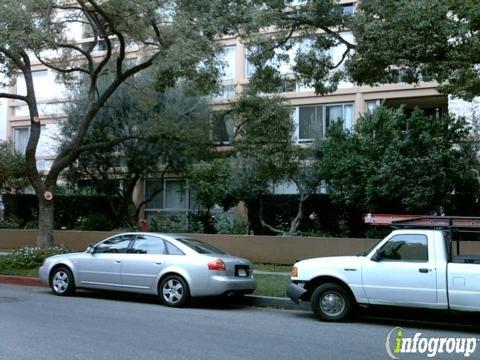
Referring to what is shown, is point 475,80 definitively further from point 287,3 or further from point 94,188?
point 94,188

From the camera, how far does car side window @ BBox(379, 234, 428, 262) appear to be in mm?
9516

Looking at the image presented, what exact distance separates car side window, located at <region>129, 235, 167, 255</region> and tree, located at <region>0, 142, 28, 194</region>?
14251mm

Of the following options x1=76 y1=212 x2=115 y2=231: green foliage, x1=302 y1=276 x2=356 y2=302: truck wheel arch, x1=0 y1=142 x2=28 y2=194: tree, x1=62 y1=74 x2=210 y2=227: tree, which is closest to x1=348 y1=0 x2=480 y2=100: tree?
x1=302 y1=276 x2=356 y2=302: truck wheel arch

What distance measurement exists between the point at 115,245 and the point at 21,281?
148 inches

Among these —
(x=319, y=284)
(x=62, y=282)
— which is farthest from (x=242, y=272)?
(x=62, y=282)

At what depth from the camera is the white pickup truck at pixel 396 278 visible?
29.9 ft

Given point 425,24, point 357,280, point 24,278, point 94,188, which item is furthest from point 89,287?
point 94,188

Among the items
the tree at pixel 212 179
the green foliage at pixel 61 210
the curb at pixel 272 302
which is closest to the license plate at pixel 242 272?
the curb at pixel 272 302

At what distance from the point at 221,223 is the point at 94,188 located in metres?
7.19

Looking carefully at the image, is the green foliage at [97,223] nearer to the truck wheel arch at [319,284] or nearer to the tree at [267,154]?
the tree at [267,154]

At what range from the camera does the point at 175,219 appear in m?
24.3

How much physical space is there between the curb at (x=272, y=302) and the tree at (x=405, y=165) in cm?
719

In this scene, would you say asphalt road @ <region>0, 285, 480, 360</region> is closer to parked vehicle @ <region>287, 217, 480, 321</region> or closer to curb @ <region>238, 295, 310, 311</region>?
curb @ <region>238, 295, 310, 311</region>

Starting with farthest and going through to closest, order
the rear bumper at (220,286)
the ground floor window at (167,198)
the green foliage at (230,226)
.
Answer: the ground floor window at (167,198) → the green foliage at (230,226) → the rear bumper at (220,286)
